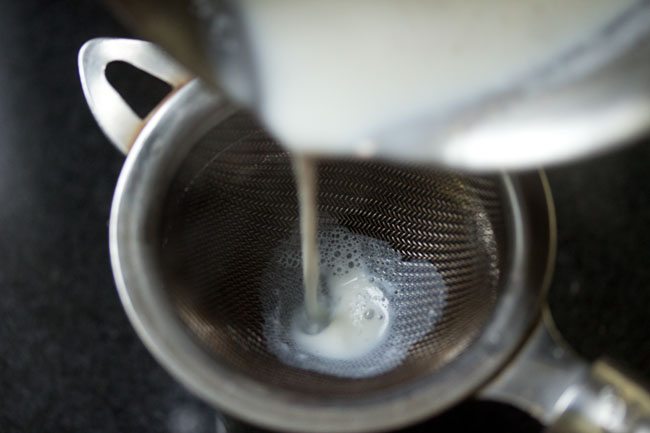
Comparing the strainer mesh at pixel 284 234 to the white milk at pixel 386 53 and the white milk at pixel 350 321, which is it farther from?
the white milk at pixel 386 53

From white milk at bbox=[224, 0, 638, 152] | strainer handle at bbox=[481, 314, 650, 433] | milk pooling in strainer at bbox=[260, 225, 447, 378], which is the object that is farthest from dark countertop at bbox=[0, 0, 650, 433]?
white milk at bbox=[224, 0, 638, 152]

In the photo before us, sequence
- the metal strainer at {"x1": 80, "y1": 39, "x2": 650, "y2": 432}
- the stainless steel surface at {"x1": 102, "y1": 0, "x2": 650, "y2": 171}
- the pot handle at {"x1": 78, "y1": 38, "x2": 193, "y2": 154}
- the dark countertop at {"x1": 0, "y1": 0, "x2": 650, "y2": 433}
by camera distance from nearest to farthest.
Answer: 1. the stainless steel surface at {"x1": 102, "y1": 0, "x2": 650, "y2": 171}
2. the metal strainer at {"x1": 80, "y1": 39, "x2": 650, "y2": 432}
3. the pot handle at {"x1": 78, "y1": 38, "x2": 193, "y2": 154}
4. the dark countertop at {"x1": 0, "y1": 0, "x2": 650, "y2": 433}

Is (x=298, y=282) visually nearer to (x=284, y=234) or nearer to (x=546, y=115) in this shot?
(x=284, y=234)

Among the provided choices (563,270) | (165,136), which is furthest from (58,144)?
(563,270)

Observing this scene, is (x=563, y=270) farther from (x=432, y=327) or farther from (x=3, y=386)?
(x=3, y=386)

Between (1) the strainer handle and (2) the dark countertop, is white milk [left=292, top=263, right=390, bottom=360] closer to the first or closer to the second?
(2) the dark countertop

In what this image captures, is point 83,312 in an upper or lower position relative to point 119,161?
lower
